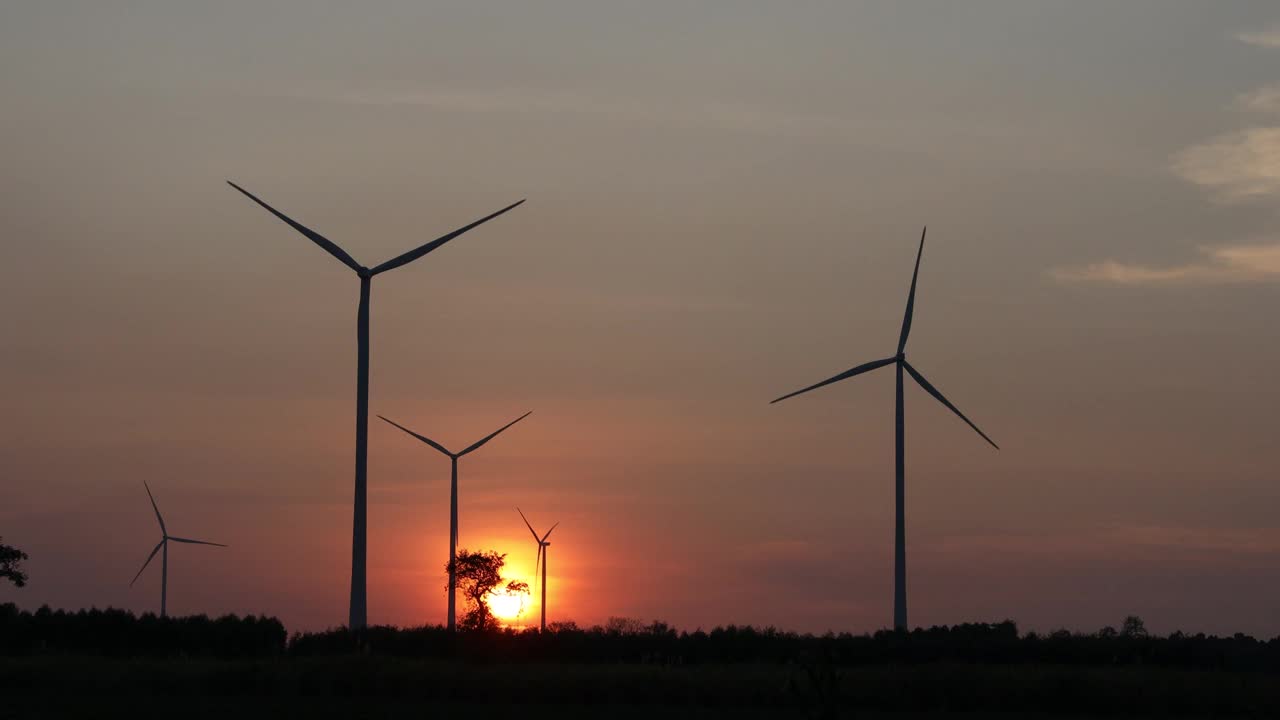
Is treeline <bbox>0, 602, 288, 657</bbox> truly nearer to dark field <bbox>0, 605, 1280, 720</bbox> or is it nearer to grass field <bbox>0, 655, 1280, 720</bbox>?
dark field <bbox>0, 605, 1280, 720</bbox>

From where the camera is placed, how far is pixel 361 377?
11625cm

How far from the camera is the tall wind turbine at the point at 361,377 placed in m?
111

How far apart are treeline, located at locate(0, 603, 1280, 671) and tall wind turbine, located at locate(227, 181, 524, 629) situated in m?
2.80

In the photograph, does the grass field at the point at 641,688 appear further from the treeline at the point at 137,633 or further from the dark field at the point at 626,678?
the treeline at the point at 137,633

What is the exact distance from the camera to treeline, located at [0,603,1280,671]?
113 metres

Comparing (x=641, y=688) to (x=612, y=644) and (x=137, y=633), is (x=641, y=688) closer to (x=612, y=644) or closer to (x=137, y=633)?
(x=612, y=644)

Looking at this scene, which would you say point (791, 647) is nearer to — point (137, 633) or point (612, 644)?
point (612, 644)

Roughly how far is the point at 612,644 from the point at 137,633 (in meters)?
31.7

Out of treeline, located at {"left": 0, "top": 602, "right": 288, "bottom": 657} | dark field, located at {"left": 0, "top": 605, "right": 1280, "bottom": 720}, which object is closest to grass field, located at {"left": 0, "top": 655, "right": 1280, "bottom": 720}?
dark field, located at {"left": 0, "top": 605, "right": 1280, "bottom": 720}

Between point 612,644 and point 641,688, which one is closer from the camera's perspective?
point 641,688

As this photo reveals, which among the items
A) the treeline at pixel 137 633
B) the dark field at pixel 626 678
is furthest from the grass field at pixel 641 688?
the treeline at pixel 137 633

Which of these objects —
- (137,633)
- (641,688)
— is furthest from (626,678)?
(137,633)

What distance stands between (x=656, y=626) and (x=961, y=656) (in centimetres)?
2958

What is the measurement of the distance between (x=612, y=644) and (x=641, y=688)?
22225mm
